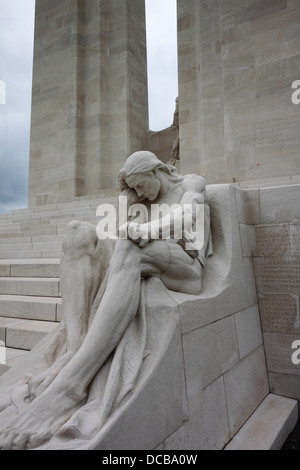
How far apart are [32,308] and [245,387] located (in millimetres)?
1984

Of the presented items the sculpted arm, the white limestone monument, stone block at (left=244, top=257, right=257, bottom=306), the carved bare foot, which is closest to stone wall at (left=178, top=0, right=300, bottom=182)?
the white limestone monument

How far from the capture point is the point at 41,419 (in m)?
1.52

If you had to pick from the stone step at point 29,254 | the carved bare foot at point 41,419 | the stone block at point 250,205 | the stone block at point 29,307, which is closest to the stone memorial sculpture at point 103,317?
the carved bare foot at point 41,419

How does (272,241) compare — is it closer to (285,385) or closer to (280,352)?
(280,352)

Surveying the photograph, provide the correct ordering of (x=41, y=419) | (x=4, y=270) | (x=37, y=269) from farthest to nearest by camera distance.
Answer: (x=4, y=270) < (x=37, y=269) < (x=41, y=419)

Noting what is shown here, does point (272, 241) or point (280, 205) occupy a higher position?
point (280, 205)

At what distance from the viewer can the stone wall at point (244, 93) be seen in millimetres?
7344

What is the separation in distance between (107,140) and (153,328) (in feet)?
35.5

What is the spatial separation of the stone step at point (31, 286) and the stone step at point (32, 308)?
9cm

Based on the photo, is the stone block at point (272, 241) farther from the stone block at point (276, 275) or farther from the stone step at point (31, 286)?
the stone step at point (31, 286)

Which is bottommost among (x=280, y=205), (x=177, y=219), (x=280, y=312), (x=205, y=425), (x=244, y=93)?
(x=205, y=425)

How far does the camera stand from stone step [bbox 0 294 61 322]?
9.88 feet

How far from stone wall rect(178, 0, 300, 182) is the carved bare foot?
6797mm

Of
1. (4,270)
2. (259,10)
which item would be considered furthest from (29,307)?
(259,10)
